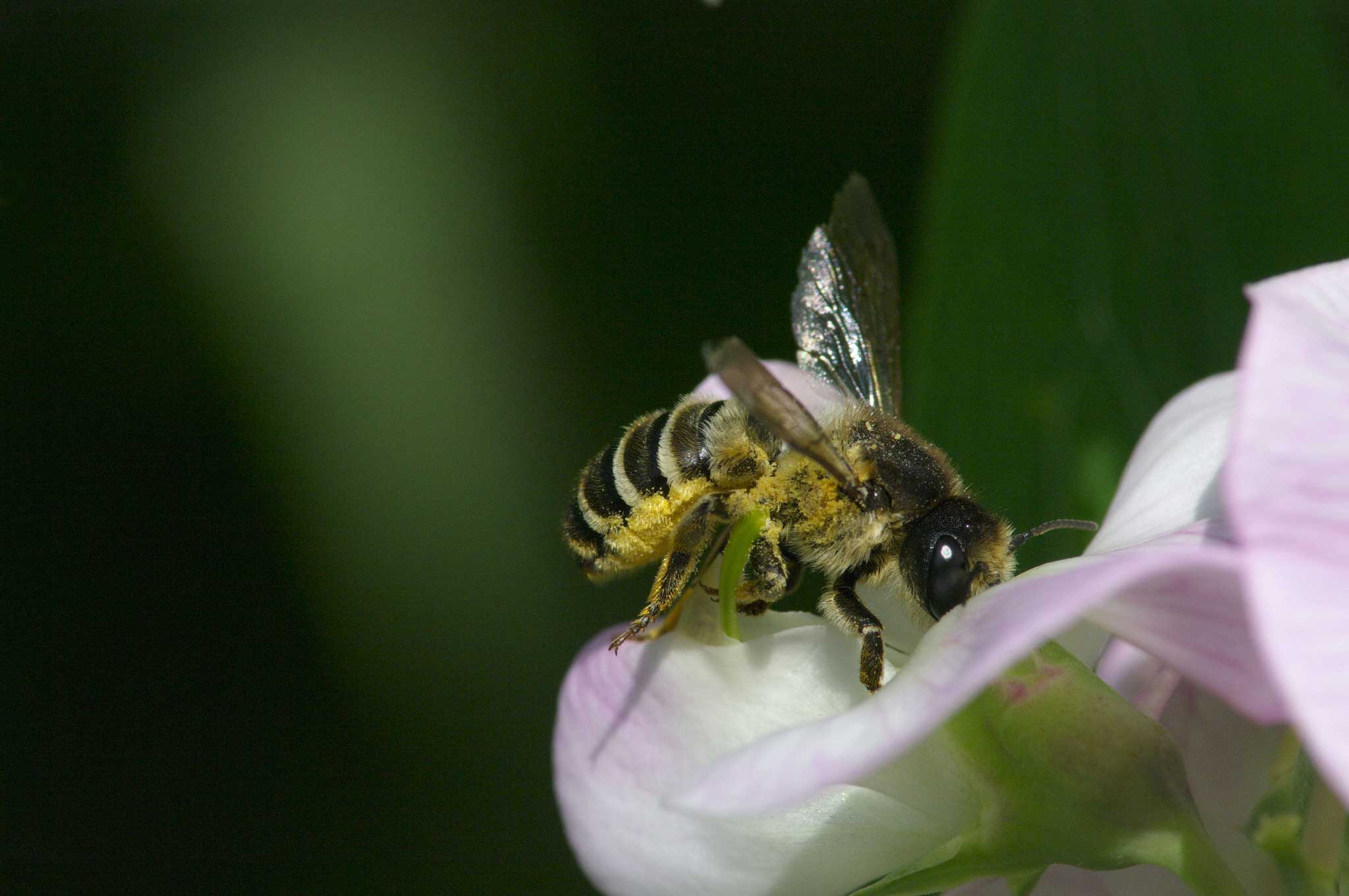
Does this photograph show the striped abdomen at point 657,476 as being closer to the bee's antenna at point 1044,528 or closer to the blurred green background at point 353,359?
the bee's antenna at point 1044,528

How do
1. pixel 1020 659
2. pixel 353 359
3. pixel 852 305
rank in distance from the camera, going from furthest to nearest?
1. pixel 353 359
2. pixel 852 305
3. pixel 1020 659

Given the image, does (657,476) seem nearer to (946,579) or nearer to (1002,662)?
(946,579)

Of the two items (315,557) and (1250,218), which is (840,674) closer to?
(1250,218)

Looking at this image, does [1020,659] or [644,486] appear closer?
[1020,659]

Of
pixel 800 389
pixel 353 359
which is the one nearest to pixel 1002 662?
pixel 800 389

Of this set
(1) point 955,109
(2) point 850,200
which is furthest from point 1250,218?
(2) point 850,200

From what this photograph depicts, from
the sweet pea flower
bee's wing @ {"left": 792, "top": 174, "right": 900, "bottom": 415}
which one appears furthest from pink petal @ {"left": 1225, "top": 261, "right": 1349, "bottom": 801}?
bee's wing @ {"left": 792, "top": 174, "right": 900, "bottom": 415}

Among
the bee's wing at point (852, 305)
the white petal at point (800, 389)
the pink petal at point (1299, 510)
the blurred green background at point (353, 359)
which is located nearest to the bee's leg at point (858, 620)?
the white petal at point (800, 389)
